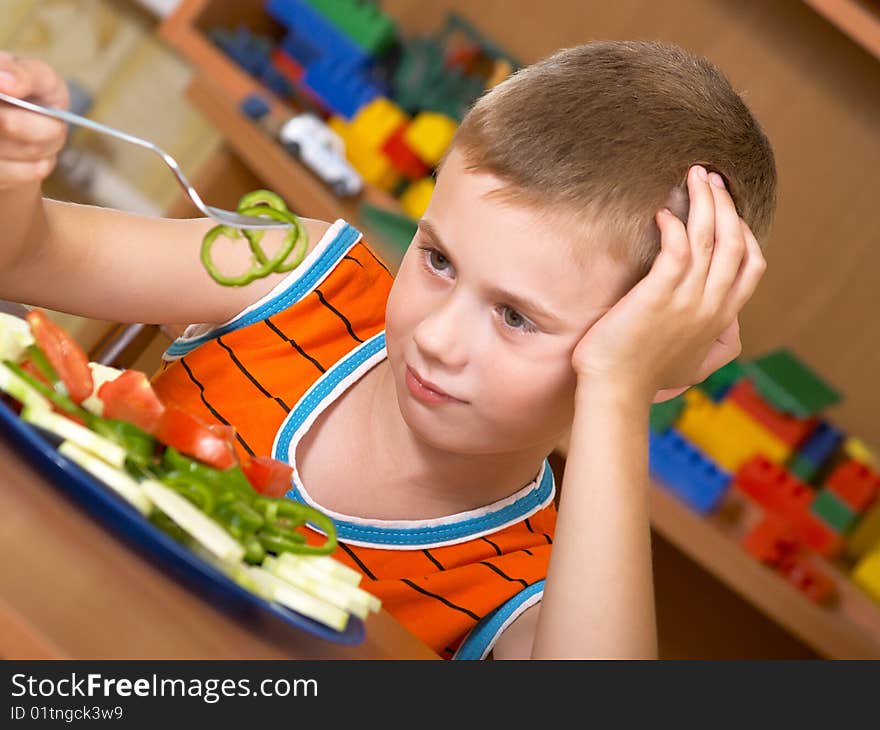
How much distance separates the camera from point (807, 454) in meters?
1.90

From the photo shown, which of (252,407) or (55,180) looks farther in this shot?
(55,180)

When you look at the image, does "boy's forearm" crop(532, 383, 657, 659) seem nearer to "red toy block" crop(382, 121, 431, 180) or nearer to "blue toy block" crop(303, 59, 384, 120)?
"red toy block" crop(382, 121, 431, 180)

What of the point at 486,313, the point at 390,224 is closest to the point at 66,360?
the point at 486,313

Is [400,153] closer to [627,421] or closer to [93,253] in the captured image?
[93,253]

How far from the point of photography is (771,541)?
181 cm

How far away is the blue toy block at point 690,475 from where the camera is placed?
71.1 inches

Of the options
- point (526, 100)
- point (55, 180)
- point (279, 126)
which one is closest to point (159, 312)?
point (526, 100)

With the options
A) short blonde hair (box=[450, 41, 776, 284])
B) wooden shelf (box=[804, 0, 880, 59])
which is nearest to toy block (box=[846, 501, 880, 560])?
wooden shelf (box=[804, 0, 880, 59])

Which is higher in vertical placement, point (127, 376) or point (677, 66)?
point (677, 66)

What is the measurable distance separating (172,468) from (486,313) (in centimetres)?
30

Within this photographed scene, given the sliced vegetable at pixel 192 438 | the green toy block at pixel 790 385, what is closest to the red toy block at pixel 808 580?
the green toy block at pixel 790 385

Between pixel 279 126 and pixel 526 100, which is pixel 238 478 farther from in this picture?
pixel 279 126

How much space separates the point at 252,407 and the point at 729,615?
1528 millimetres

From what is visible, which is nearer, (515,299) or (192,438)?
(192,438)
